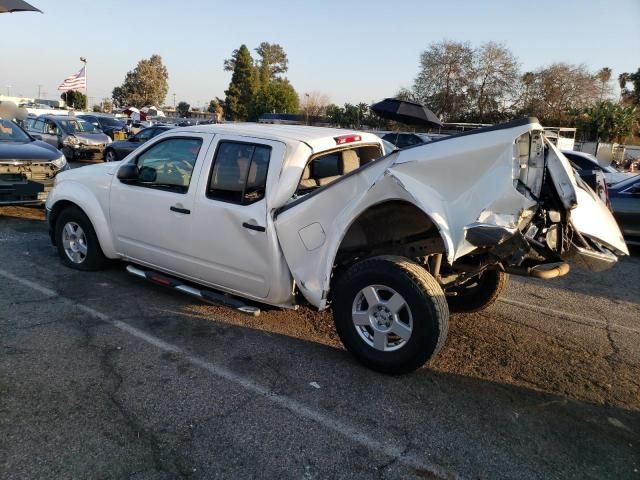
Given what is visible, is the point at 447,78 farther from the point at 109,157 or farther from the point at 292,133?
the point at 292,133

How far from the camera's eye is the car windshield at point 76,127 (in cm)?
1764

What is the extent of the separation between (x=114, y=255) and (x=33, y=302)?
0.91 metres

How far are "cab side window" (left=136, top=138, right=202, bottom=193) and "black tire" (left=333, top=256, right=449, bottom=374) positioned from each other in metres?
1.87

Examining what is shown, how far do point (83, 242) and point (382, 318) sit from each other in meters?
3.74

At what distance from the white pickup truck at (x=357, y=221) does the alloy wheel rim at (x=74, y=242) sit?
Result: 1.24ft

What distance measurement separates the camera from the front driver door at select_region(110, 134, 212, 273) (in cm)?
450

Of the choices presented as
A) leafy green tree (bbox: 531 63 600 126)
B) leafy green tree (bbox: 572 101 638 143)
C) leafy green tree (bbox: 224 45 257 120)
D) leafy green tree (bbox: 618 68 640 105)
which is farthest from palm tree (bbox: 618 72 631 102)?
leafy green tree (bbox: 224 45 257 120)

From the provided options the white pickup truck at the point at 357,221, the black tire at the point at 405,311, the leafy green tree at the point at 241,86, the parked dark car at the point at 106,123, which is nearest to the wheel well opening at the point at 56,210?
the white pickup truck at the point at 357,221

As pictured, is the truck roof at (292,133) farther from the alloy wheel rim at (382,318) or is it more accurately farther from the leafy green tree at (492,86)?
the leafy green tree at (492,86)

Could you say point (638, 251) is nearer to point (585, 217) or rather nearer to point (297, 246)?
point (585, 217)

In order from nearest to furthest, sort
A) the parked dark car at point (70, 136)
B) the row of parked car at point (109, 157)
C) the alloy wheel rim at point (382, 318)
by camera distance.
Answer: the alloy wheel rim at point (382, 318) < the row of parked car at point (109, 157) < the parked dark car at point (70, 136)

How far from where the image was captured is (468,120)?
160 feet

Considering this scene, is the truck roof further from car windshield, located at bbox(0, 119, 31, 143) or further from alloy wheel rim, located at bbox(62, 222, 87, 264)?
car windshield, located at bbox(0, 119, 31, 143)

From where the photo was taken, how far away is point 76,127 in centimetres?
1800
